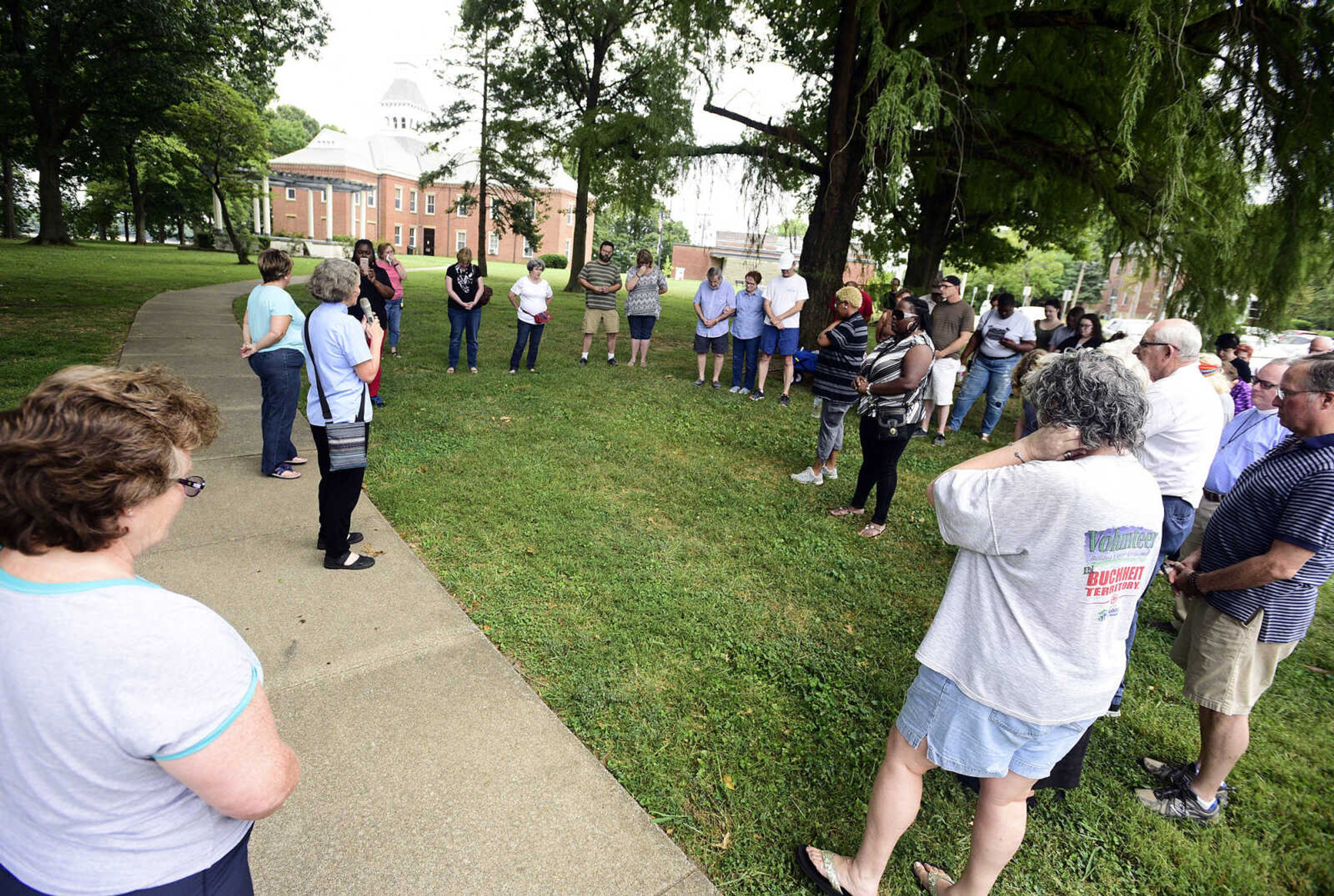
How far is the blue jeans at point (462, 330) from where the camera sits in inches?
372

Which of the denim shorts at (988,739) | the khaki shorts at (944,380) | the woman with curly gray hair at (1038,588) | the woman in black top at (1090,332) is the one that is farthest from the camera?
the khaki shorts at (944,380)

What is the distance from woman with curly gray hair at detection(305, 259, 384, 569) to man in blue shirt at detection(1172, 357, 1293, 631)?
5.22m

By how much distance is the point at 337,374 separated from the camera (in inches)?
153

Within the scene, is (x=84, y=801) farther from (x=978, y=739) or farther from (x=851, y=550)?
(x=851, y=550)

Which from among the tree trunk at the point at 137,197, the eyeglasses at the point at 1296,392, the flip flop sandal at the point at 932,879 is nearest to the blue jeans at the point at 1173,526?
the eyeglasses at the point at 1296,392

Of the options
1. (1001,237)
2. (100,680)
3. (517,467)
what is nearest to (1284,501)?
(100,680)

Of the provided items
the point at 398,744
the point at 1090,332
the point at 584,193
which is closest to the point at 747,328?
the point at 1090,332

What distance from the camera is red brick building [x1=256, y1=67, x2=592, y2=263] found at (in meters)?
59.5

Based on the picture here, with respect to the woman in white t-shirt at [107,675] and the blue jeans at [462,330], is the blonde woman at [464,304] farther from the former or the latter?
the woman in white t-shirt at [107,675]

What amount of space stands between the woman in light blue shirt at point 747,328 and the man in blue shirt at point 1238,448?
5845mm

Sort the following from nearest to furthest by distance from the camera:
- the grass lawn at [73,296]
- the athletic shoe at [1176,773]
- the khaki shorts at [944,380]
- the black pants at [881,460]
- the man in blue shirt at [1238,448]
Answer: the athletic shoe at [1176,773] → the man in blue shirt at [1238,448] → the black pants at [881,460] → the grass lawn at [73,296] → the khaki shorts at [944,380]

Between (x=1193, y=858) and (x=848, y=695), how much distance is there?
1.46 metres

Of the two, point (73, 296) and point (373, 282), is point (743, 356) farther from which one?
point (73, 296)

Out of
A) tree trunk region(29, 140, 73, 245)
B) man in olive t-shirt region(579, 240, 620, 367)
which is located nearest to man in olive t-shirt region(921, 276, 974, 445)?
man in olive t-shirt region(579, 240, 620, 367)
